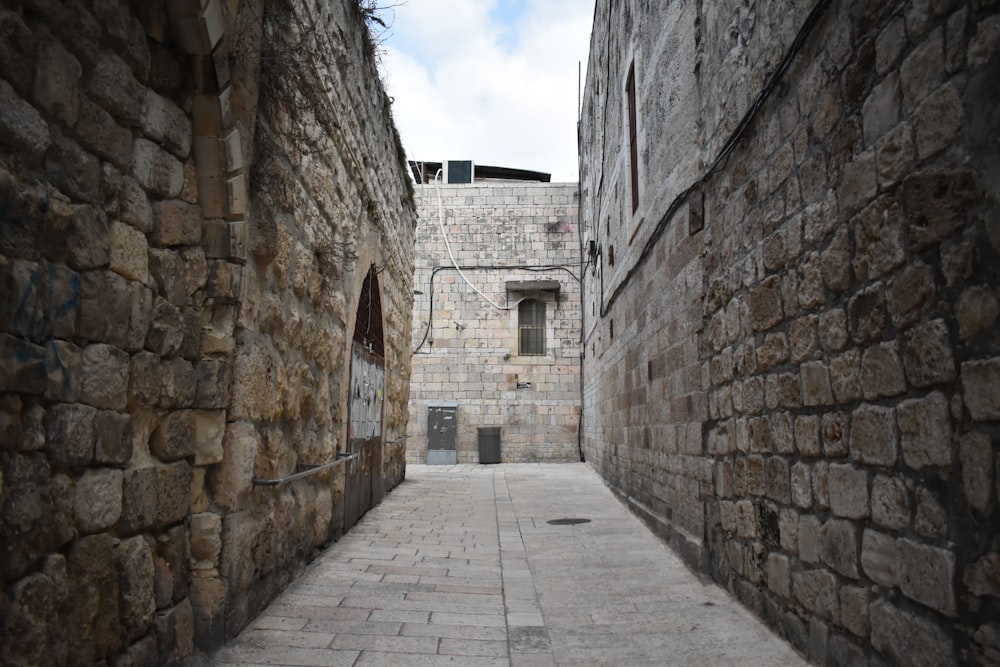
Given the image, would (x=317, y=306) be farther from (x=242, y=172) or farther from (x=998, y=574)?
(x=998, y=574)

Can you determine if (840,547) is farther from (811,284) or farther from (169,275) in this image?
(169,275)

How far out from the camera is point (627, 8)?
7.79m

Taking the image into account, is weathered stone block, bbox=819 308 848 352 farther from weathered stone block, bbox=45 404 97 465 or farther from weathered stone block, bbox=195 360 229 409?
weathered stone block, bbox=45 404 97 465

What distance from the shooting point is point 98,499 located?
7.39ft

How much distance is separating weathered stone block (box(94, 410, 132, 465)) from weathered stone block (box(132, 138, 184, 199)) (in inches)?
35.6

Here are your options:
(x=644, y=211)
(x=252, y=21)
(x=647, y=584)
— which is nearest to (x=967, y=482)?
(x=647, y=584)

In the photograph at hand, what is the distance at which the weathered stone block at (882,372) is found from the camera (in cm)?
227

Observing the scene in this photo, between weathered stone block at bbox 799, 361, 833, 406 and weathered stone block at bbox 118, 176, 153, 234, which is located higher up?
weathered stone block at bbox 118, 176, 153, 234

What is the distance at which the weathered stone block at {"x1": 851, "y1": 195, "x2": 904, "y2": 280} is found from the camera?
2260mm

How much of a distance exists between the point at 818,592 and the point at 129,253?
121 inches

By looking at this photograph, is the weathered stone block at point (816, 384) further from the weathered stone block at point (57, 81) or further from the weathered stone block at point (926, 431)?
the weathered stone block at point (57, 81)

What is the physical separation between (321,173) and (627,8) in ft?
16.8

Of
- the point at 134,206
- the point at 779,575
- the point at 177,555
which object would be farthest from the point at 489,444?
the point at 134,206

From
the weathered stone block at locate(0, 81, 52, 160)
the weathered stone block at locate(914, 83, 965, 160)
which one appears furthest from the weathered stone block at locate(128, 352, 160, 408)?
the weathered stone block at locate(914, 83, 965, 160)
